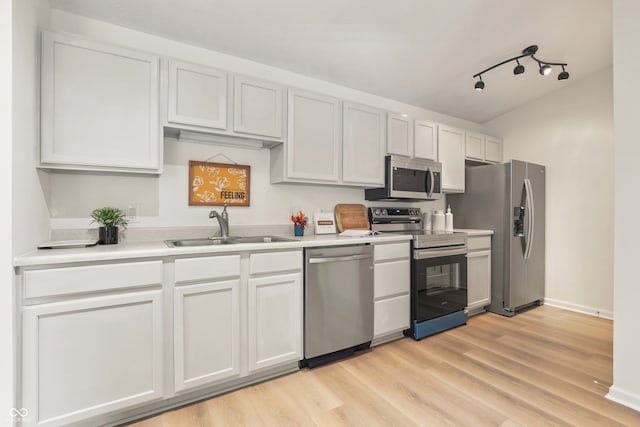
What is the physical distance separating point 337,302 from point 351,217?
1069mm

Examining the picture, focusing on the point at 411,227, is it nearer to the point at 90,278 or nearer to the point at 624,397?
the point at 624,397

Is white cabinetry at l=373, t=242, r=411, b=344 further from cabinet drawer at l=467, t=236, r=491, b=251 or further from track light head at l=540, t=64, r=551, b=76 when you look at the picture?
track light head at l=540, t=64, r=551, b=76

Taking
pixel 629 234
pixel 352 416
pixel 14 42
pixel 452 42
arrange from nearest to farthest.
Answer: pixel 14 42, pixel 352 416, pixel 629 234, pixel 452 42

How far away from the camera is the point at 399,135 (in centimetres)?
312

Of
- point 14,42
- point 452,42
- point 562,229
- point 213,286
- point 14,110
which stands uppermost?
point 452,42

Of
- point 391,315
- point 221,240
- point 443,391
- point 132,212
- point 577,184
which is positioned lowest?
point 443,391

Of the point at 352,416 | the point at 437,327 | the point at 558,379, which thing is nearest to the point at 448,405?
the point at 352,416

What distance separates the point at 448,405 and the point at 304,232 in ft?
5.60

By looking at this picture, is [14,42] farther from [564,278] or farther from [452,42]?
[564,278]

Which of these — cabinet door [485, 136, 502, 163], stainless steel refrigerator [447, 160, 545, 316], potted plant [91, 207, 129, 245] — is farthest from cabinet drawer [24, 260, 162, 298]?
cabinet door [485, 136, 502, 163]

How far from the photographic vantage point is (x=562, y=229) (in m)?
3.66

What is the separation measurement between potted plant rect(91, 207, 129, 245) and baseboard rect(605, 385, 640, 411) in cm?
326
